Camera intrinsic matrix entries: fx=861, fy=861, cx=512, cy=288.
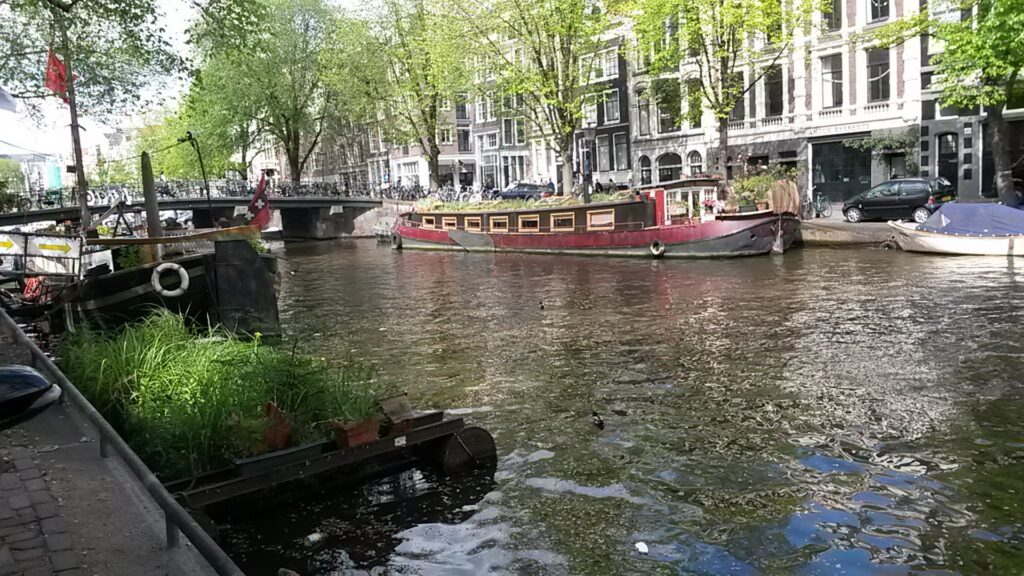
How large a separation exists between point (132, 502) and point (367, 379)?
9.29 feet

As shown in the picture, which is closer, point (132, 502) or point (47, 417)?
point (132, 502)

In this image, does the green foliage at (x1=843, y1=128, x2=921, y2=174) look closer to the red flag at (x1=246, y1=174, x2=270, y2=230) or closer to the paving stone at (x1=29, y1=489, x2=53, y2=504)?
the red flag at (x1=246, y1=174, x2=270, y2=230)

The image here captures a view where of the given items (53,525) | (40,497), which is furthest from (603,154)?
(53,525)

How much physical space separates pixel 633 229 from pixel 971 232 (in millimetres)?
9644

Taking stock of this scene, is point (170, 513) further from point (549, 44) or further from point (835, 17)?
point (835, 17)

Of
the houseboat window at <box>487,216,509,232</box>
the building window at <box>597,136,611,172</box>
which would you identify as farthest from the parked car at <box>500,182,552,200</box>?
the houseboat window at <box>487,216,509,232</box>

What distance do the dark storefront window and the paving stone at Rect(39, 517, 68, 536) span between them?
35439mm

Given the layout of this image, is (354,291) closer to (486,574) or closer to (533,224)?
(533,224)

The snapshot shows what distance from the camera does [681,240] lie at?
26172 mm

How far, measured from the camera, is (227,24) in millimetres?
15055

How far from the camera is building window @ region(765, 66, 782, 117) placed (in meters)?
39.0

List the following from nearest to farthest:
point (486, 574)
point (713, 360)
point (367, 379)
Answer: point (486, 574), point (367, 379), point (713, 360)

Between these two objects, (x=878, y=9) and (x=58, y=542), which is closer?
(x=58, y=542)

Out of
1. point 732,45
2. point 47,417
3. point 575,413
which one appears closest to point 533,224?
point 732,45
